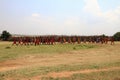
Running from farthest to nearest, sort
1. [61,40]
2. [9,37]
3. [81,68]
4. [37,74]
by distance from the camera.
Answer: [9,37] < [61,40] < [81,68] < [37,74]

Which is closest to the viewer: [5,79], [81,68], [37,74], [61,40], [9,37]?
[5,79]

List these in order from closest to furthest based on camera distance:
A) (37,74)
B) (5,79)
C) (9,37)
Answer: (5,79) < (37,74) < (9,37)

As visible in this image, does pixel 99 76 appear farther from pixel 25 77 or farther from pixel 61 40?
pixel 61 40

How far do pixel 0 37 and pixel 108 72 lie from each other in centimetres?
6917

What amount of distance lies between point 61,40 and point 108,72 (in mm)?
38778

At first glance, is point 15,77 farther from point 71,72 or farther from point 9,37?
point 9,37

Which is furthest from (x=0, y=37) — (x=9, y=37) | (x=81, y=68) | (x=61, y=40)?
(x=81, y=68)

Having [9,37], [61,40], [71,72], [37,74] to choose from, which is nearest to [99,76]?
[71,72]

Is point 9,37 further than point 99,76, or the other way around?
point 9,37

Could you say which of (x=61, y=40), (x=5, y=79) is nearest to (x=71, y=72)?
(x=5, y=79)

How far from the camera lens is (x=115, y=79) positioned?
43.7 ft

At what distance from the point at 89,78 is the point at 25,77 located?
2.88 m

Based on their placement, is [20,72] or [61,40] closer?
[20,72]

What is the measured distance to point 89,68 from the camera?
53.3ft
